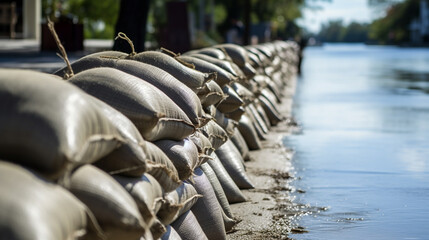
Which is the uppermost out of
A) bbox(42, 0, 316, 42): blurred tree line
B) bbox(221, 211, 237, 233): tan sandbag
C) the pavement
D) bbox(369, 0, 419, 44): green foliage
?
bbox(221, 211, 237, 233): tan sandbag

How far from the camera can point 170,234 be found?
3.79 metres

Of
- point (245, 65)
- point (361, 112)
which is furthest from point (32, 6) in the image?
point (245, 65)

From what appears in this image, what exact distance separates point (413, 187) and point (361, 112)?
7.92 m

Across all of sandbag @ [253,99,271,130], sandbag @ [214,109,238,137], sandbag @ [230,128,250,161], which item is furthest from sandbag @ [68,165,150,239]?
sandbag @ [253,99,271,130]

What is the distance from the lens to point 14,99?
255 cm

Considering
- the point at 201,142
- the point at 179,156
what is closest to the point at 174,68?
the point at 201,142

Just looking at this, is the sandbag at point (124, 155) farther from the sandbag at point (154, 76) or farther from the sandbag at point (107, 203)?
the sandbag at point (154, 76)

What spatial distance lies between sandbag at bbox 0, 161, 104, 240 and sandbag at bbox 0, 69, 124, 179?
9 cm

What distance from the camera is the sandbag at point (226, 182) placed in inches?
219

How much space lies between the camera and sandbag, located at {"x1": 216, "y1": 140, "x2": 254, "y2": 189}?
6.29 metres

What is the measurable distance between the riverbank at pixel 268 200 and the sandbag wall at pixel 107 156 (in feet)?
0.67

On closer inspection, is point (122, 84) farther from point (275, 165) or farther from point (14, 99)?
point (275, 165)

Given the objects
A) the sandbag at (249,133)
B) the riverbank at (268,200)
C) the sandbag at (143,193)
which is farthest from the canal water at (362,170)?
the sandbag at (143,193)

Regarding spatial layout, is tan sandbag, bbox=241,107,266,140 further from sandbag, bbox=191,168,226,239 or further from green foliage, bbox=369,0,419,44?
green foliage, bbox=369,0,419,44
